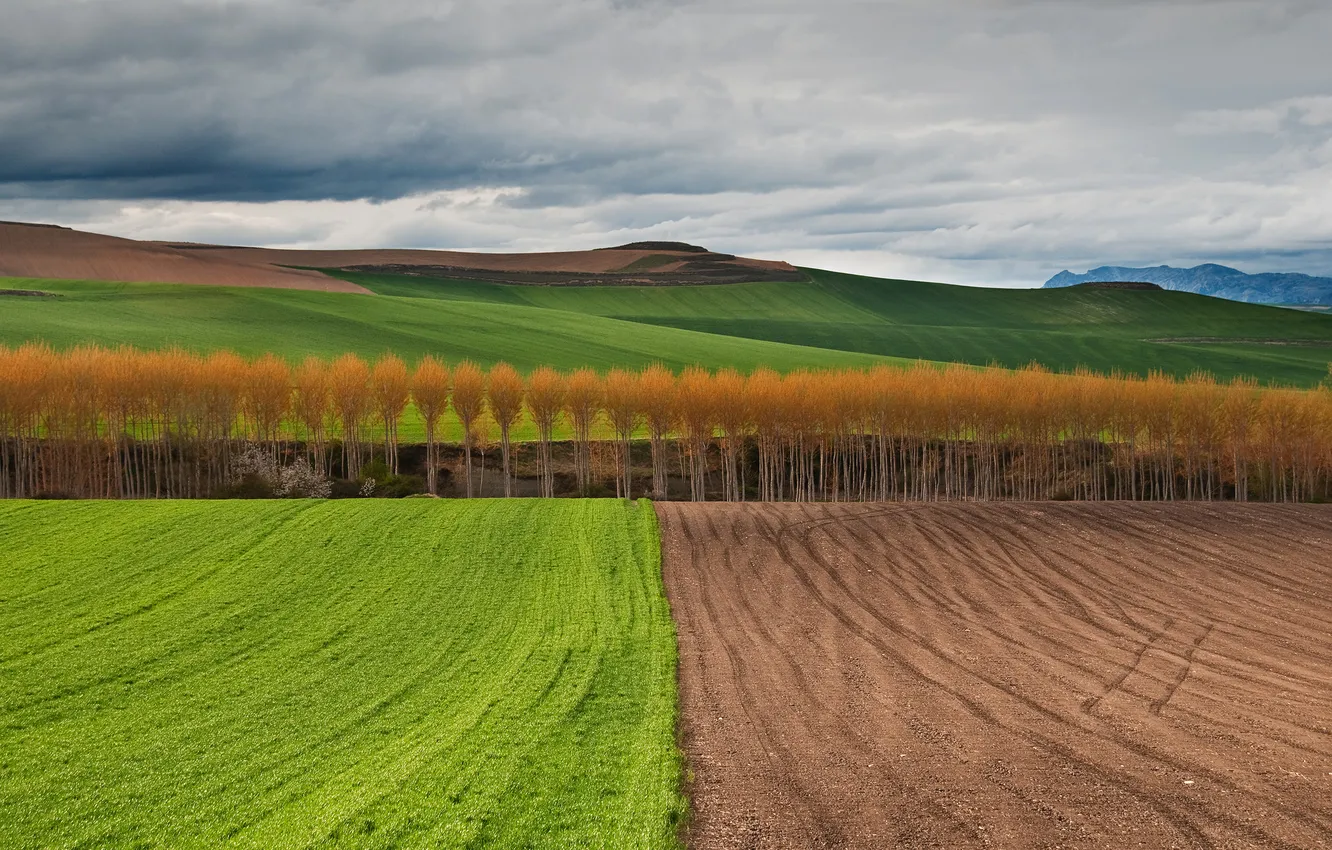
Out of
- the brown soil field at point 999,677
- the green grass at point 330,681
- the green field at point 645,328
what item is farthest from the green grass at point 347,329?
the brown soil field at point 999,677

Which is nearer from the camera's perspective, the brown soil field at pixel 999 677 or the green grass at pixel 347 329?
the brown soil field at pixel 999 677

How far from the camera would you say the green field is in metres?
102

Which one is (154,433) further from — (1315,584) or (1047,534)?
(1315,584)

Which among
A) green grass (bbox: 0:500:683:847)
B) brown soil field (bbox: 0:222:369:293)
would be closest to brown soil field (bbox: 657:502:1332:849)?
green grass (bbox: 0:500:683:847)

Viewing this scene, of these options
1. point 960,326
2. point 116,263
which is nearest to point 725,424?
point 116,263

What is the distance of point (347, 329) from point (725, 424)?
5655cm

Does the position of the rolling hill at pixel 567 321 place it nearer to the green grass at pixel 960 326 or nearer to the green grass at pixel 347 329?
the green grass at pixel 347 329

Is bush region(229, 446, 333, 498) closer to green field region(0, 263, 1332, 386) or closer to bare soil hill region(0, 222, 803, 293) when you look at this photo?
green field region(0, 263, 1332, 386)

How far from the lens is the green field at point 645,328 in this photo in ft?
335

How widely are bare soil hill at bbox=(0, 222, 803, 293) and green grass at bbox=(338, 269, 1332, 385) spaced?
7.96 m

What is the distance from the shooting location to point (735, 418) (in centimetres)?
6662

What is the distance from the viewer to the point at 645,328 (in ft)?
439

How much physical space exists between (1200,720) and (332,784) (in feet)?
57.2

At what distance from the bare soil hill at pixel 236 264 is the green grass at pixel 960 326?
314 inches
